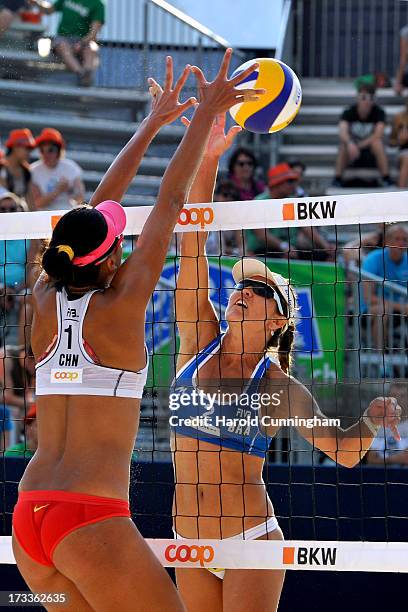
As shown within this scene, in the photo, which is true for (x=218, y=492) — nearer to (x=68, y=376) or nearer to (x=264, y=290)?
(x=264, y=290)

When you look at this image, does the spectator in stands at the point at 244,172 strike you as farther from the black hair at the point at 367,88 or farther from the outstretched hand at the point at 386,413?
the outstretched hand at the point at 386,413

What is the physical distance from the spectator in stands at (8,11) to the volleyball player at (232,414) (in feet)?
7.80

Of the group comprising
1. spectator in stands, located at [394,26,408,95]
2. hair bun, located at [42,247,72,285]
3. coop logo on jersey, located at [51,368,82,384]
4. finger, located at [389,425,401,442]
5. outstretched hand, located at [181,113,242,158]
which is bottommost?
finger, located at [389,425,401,442]

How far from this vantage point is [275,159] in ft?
35.6

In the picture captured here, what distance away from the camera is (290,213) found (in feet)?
14.1

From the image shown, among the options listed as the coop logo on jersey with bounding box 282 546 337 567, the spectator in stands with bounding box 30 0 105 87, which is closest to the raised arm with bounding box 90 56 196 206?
the coop logo on jersey with bounding box 282 546 337 567

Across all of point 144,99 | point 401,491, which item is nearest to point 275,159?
point 144,99

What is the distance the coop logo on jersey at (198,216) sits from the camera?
432cm

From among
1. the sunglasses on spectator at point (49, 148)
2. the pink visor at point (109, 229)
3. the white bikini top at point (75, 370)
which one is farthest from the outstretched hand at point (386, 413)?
the sunglasses on spectator at point (49, 148)

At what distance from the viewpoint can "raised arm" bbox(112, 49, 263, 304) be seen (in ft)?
11.5

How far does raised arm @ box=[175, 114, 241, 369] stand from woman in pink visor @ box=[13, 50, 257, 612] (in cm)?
71

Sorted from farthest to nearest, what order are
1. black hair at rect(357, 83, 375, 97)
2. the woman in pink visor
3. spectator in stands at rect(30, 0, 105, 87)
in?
black hair at rect(357, 83, 375, 97), spectator in stands at rect(30, 0, 105, 87), the woman in pink visor

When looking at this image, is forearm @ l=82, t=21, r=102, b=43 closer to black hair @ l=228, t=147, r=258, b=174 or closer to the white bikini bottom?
black hair @ l=228, t=147, r=258, b=174

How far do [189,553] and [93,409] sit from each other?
3.63 ft
